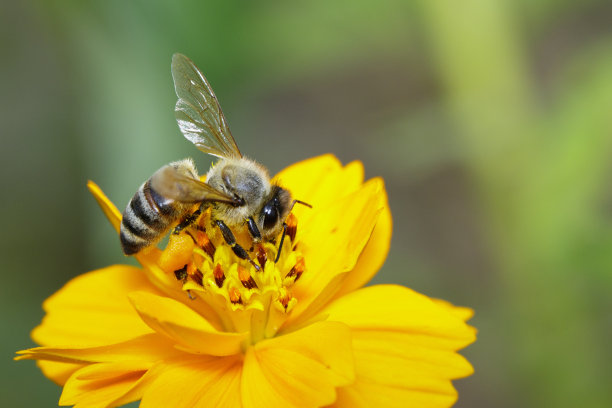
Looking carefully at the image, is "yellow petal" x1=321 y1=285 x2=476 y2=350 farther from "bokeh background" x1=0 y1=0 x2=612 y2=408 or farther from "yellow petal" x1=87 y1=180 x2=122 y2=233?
"bokeh background" x1=0 y1=0 x2=612 y2=408

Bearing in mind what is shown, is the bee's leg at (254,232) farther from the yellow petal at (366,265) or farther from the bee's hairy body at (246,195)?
the yellow petal at (366,265)

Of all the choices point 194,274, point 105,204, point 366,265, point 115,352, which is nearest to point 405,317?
point 366,265

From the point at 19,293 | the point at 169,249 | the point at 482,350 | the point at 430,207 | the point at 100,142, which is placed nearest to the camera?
the point at 169,249

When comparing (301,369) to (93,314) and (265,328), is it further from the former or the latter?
(93,314)

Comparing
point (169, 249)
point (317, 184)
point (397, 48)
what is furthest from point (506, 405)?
point (169, 249)

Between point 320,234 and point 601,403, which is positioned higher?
point 320,234

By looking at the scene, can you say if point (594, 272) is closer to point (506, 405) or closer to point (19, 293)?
point (506, 405)

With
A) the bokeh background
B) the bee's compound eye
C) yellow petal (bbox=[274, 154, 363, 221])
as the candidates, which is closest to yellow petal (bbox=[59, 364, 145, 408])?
the bee's compound eye
